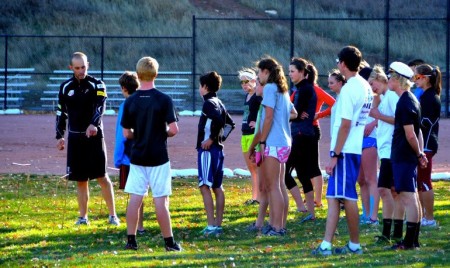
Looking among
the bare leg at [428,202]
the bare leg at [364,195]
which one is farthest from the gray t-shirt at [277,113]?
the bare leg at [428,202]

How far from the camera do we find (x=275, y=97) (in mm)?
9414

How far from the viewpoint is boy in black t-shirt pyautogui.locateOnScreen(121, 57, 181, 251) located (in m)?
8.41

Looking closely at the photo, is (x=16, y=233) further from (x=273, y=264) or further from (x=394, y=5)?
(x=394, y=5)

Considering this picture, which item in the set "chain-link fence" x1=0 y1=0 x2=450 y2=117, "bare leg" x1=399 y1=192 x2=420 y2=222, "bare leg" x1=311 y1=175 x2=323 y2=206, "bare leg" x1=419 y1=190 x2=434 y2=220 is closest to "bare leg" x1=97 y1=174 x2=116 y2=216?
"bare leg" x1=311 y1=175 x2=323 y2=206

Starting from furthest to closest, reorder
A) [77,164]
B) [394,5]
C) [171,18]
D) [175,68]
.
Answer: [394,5] < [171,18] < [175,68] < [77,164]

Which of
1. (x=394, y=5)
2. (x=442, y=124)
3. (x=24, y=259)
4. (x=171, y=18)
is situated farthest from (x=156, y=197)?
(x=394, y=5)

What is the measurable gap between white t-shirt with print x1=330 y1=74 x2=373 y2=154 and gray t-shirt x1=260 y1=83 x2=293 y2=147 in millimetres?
1160

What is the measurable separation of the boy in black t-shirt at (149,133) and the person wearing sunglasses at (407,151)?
1971 millimetres

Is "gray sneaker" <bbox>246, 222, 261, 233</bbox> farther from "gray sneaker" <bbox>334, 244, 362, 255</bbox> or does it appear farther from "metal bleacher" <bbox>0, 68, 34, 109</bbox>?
"metal bleacher" <bbox>0, 68, 34, 109</bbox>

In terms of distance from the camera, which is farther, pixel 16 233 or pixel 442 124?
pixel 442 124

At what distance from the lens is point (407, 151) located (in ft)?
28.1

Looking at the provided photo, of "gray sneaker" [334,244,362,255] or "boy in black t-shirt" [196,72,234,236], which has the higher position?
"boy in black t-shirt" [196,72,234,236]

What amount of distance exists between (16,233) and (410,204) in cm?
402

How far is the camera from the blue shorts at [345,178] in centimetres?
825
